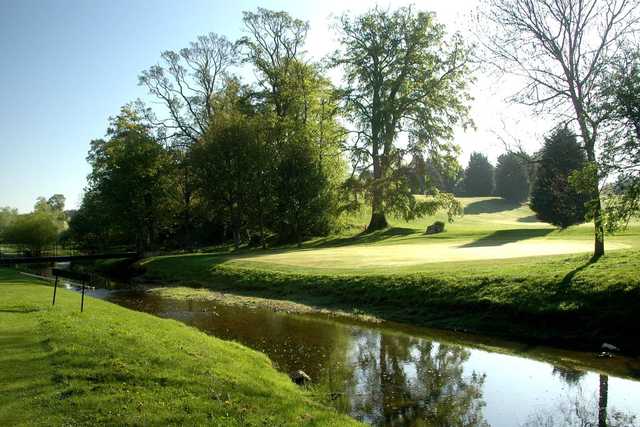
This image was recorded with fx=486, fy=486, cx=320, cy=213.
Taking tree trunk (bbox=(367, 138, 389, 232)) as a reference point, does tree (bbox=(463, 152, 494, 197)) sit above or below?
above

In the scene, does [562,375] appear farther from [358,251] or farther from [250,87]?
[250,87]

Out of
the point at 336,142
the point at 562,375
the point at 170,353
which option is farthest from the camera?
the point at 336,142

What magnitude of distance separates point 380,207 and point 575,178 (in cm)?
2882

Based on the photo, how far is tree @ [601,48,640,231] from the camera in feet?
48.2

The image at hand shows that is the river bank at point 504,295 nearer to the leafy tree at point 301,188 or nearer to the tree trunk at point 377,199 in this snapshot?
the tree trunk at point 377,199

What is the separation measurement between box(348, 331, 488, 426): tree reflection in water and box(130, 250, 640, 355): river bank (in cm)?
311

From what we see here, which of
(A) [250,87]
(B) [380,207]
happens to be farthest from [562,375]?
(A) [250,87]

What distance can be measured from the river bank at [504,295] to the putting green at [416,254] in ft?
7.69

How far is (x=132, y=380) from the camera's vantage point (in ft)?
28.6

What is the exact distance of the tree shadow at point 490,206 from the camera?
87.0 meters

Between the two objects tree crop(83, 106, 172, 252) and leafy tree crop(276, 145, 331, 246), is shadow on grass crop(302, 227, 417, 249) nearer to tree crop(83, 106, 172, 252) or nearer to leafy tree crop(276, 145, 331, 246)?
leafy tree crop(276, 145, 331, 246)

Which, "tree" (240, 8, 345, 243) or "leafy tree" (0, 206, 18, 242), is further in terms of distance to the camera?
"leafy tree" (0, 206, 18, 242)

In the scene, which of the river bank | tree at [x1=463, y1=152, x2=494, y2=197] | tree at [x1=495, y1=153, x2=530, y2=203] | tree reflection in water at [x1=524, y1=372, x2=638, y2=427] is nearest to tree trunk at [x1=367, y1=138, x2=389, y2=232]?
the river bank

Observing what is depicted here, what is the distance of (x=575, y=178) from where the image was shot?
1700 centimetres
